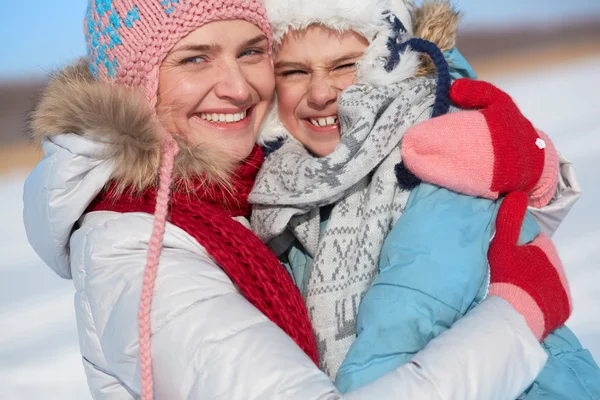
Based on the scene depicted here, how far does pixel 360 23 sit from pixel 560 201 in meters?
0.68

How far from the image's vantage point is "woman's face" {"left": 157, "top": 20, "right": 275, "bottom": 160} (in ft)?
5.34

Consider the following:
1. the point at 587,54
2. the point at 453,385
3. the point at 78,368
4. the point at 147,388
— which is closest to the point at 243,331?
the point at 147,388

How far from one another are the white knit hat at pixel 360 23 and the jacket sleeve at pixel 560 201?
47cm

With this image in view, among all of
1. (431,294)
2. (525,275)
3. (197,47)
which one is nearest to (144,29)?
(197,47)

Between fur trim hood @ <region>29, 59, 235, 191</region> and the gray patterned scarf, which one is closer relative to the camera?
fur trim hood @ <region>29, 59, 235, 191</region>

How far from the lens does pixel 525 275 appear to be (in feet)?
4.79

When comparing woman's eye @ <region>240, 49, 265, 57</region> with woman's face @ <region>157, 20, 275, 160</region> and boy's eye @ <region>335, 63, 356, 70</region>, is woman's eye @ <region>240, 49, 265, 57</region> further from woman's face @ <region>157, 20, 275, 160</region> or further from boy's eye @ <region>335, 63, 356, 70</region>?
boy's eye @ <region>335, 63, 356, 70</region>

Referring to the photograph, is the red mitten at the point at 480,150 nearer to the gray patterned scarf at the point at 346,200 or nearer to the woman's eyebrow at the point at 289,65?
the gray patterned scarf at the point at 346,200

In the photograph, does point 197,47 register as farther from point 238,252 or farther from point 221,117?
point 238,252

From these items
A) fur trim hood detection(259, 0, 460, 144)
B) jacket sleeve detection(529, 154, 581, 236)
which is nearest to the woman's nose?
fur trim hood detection(259, 0, 460, 144)

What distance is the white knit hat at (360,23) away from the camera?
1.76 m

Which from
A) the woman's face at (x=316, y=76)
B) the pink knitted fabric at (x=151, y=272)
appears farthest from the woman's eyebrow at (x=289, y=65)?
the pink knitted fabric at (x=151, y=272)

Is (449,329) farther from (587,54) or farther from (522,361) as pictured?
(587,54)

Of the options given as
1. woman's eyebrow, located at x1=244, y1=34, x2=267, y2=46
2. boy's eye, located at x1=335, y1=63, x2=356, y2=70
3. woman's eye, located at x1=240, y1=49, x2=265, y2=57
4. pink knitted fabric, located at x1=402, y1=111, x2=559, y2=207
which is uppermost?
woman's eyebrow, located at x1=244, y1=34, x2=267, y2=46
